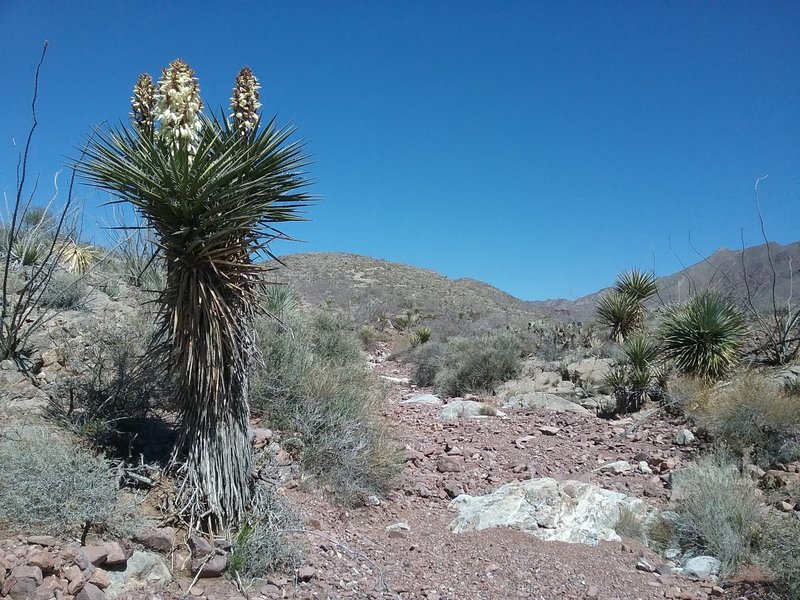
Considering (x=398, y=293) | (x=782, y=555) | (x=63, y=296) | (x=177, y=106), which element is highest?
(x=398, y=293)

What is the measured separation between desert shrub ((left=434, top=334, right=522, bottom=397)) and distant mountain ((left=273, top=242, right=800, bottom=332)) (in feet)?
19.1

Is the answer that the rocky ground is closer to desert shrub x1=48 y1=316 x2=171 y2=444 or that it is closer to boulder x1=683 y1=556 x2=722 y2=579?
boulder x1=683 y1=556 x2=722 y2=579

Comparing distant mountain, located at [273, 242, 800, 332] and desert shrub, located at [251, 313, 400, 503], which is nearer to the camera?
desert shrub, located at [251, 313, 400, 503]

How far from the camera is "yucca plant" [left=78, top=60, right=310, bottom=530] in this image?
166 inches

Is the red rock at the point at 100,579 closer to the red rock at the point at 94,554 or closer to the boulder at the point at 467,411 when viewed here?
the red rock at the point at 94,554

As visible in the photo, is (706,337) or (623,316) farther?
(623,316)

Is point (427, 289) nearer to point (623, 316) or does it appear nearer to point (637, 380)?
point (623, 316)

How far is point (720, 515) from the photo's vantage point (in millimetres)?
5344

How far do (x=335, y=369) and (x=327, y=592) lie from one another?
15.8 ft

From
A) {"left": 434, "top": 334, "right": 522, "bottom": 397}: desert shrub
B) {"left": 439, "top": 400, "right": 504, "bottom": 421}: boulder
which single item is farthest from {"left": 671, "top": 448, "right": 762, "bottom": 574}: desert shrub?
{"left": 434, "top": 334, "right": 522, "bottom": 397}: desert shrub

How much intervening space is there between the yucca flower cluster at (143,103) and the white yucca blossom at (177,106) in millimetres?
488

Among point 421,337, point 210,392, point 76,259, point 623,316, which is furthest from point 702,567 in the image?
point 421,337

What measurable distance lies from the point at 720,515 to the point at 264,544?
421 centimetres

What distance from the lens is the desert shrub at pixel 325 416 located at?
6344 millimetres
